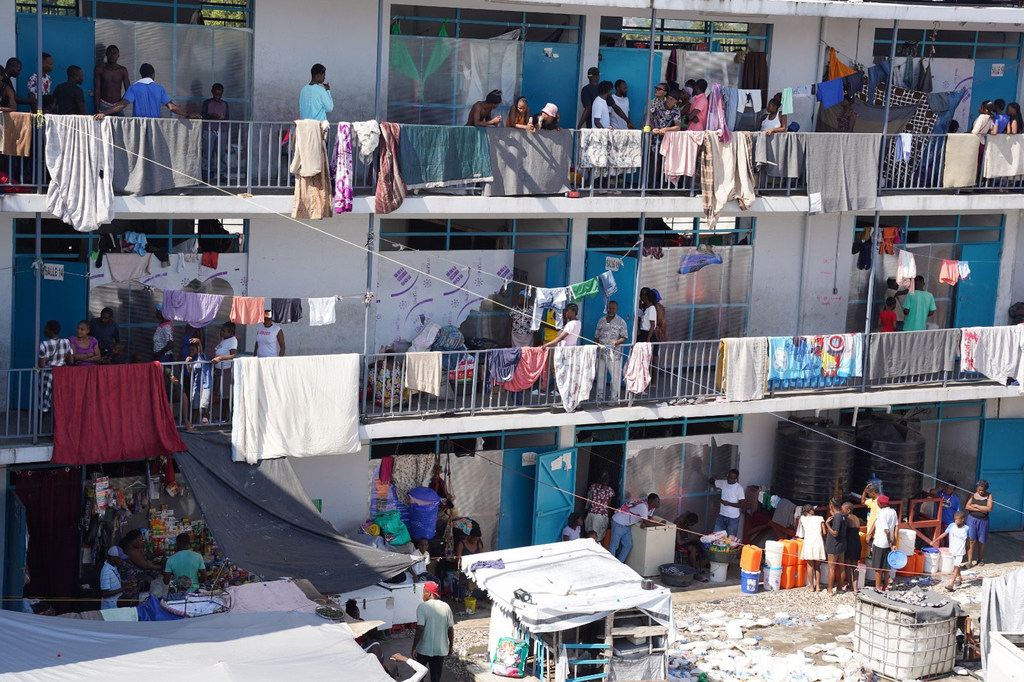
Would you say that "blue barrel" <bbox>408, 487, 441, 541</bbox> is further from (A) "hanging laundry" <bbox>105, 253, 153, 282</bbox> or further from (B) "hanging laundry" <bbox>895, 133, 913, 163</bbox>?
(B) "hanging laundry" <bbox>895, 133, 913, 163</bbox>

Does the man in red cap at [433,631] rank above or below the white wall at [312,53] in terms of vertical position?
below

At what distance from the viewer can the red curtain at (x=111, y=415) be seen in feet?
56.7

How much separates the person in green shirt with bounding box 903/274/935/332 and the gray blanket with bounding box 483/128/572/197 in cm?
709

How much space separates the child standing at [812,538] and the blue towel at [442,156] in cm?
730

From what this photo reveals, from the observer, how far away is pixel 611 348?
21000 mm

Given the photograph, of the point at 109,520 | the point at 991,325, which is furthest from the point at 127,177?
the point at 991,325

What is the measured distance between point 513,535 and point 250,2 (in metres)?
9.02

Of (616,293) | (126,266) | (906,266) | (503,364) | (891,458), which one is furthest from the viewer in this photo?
(891,458)

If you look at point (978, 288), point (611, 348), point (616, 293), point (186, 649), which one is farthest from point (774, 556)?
point (186, 649)

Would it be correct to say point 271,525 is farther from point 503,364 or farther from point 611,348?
point 611,348

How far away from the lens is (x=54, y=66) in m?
18.4

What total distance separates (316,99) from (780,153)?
23.9 feet

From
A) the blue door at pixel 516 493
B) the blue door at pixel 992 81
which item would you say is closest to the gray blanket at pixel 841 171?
the blue door at pixel 992 81

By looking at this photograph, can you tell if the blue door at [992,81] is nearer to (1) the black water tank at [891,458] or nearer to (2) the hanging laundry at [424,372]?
(1) the black water tank at [891,458]
